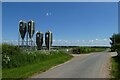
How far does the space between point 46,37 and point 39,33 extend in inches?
110

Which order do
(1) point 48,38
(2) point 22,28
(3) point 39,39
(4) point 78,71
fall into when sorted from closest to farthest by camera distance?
(4) point 78,71 < (2) point 22,28 < (3) point 39,39 < (1) point 48,38

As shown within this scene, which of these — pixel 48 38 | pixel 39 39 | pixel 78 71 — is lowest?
pixel 78 71

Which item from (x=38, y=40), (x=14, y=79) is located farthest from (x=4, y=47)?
(x=38, y=40)

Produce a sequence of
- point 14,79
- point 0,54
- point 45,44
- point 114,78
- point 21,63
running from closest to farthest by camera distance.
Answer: point 14,79 → point 114,78 → point 0,54 → point 21,63 → point 45,44

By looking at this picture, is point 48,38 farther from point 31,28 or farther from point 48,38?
point 31,28

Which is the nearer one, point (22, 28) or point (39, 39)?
point (22, 28)

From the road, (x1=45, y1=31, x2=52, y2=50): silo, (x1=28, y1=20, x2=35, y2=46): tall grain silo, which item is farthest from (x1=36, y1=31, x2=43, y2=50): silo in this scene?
the road

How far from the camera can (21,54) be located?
Result: 3169cm

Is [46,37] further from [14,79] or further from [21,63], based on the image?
[14,79]

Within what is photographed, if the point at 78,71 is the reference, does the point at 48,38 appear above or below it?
above

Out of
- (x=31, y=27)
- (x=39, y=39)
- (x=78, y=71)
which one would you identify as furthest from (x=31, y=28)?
(x=78, y=71)

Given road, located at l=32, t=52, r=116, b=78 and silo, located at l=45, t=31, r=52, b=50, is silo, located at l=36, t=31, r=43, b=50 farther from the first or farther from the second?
road, located at l=32, t=52, r=116, b=78

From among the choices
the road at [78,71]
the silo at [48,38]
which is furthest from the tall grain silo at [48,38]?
the road at [78,71]

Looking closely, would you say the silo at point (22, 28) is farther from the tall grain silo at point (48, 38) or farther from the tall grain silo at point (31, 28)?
the tall grain silo at point (48, 38)
